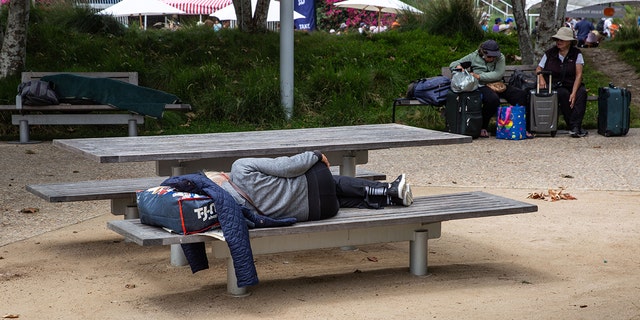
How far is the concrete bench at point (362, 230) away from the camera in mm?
5492

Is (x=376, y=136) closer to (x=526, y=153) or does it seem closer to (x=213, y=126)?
(x=526, y=153)

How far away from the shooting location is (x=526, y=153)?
11.8 m

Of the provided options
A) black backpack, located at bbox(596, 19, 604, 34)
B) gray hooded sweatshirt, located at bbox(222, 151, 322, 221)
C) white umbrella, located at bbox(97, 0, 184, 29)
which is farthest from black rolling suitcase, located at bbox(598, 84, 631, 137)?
black backpack, located at bbox(596, 19, 604, 34)

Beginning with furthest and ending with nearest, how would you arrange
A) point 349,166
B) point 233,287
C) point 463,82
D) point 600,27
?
point 600,27 → point 463,82 → point 349,166 → point 233,287

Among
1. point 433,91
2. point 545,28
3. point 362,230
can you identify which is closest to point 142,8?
point 545,28

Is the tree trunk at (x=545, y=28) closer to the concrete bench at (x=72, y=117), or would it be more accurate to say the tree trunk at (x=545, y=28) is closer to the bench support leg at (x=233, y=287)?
the concrete bench at (x=72, y=117)

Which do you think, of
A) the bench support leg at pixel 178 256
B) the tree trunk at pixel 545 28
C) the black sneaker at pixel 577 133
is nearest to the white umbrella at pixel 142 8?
the tree trunk at pixel 545 28

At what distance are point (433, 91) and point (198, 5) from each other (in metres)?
19.9

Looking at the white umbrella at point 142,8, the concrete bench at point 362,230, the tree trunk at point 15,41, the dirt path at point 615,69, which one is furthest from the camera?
the white umbrella at point 142,8

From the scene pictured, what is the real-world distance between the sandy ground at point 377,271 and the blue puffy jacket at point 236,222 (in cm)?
25

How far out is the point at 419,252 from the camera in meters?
6.27

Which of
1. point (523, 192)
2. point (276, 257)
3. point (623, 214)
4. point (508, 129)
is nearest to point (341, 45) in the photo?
point (508, 129)

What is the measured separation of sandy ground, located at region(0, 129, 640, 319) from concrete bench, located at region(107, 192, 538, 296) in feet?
0.86

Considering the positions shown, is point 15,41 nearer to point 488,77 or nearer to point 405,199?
point 488,77
